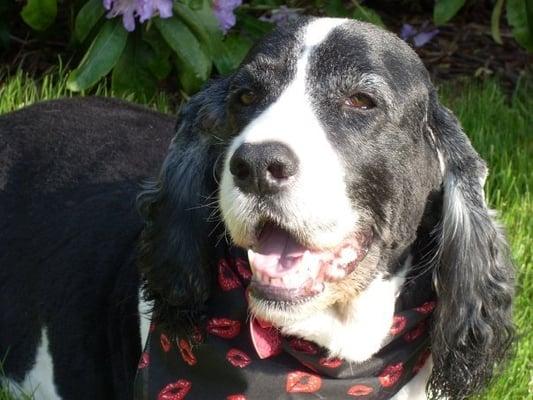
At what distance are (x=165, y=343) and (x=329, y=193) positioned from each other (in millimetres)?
873

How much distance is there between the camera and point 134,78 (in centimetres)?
562

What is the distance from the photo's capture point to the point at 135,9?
5.18m

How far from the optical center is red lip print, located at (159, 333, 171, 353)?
12.1 feet

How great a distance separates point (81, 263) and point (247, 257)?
913 millimetres

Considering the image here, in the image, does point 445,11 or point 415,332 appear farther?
point 445,11

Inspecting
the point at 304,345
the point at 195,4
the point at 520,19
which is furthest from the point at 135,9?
the point at 304,345

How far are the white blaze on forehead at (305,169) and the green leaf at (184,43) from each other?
81.5 inches

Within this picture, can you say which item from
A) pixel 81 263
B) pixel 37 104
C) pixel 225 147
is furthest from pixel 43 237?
pixel 225 147

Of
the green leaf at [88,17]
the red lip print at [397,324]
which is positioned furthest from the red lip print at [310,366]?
the green leaf at [88,17]

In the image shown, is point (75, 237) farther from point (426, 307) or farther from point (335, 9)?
point (335, 9)

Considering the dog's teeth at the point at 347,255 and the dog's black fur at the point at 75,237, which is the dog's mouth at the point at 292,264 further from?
the dog's black fur at the point at 75,237

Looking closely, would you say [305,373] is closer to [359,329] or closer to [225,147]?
[359,329]

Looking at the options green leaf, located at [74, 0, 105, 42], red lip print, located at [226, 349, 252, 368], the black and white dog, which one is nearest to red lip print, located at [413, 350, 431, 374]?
the black and white dog

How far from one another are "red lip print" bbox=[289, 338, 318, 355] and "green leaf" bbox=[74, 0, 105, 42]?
7.94 feet
